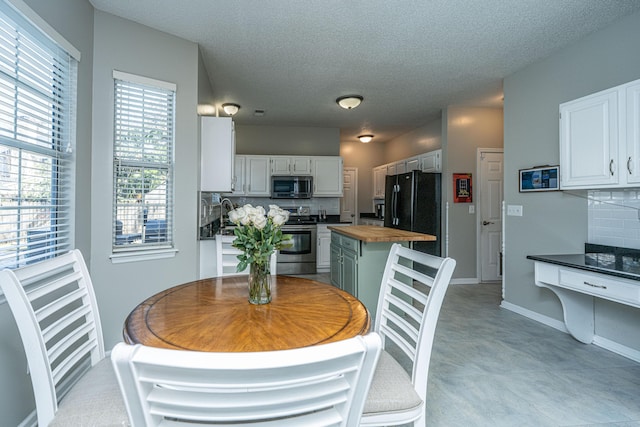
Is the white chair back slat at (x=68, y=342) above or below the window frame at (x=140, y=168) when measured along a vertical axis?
below

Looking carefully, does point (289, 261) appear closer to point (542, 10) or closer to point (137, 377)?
point (542, 10)

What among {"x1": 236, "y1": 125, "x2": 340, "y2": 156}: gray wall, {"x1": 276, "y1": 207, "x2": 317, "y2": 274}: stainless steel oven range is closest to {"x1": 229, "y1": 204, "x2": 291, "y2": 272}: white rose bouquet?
{"x1": 276, "y1": 207, "x2": 317, "y2": 274}: stainless steel oven range

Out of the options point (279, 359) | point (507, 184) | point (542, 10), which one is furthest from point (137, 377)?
point (507, 184)

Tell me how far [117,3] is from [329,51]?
1.79 m

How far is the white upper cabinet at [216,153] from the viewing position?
3.15 metres

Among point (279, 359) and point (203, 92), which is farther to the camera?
point (203, 92)

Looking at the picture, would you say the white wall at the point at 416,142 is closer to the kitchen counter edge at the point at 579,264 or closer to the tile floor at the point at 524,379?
the kitchen counter edge at the point at 579,264

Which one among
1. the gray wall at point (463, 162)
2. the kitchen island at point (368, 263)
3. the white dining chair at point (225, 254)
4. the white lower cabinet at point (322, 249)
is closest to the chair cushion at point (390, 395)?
the white dining chair at point (225, 254)

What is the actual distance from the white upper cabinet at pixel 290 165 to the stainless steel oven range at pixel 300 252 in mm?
1011

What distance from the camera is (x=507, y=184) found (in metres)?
3.71

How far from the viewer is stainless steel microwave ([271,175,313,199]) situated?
5.54 metres

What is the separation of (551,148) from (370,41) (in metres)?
2.12

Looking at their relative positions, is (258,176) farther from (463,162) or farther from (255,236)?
(255,236)

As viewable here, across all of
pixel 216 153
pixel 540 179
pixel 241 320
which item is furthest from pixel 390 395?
pixel 540 179
